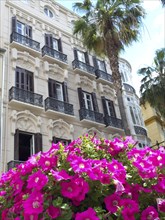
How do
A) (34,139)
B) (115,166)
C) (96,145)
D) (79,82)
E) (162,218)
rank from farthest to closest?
(79,82) < (34,139) < (96,145) < (115,166) < (162,218)

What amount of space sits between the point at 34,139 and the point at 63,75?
5214 mm

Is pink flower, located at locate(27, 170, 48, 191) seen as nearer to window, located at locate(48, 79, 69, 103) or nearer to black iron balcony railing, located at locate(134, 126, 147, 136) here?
window, located at locate(48, 79, 69, 103)

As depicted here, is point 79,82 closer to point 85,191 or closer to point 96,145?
point 96,145

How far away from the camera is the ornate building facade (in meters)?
11.6

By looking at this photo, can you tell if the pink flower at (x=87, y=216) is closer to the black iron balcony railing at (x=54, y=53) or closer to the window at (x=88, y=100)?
the window at (x=88, y=100)

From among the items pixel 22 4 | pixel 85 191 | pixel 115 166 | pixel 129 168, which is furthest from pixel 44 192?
pixel 22 4

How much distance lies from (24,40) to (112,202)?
1365 centimetres

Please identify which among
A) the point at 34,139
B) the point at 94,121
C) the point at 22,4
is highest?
the point at 22,4

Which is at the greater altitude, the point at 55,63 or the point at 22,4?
the point at 22,4

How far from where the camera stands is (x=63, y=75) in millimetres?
15320

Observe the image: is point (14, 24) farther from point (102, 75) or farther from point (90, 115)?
point (90, 115)

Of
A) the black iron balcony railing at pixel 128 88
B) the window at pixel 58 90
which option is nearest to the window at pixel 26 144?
the window at pixel 58 90

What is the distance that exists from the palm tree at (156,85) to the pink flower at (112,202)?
621 inches

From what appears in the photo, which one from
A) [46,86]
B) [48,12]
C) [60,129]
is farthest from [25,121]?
[48,12]
